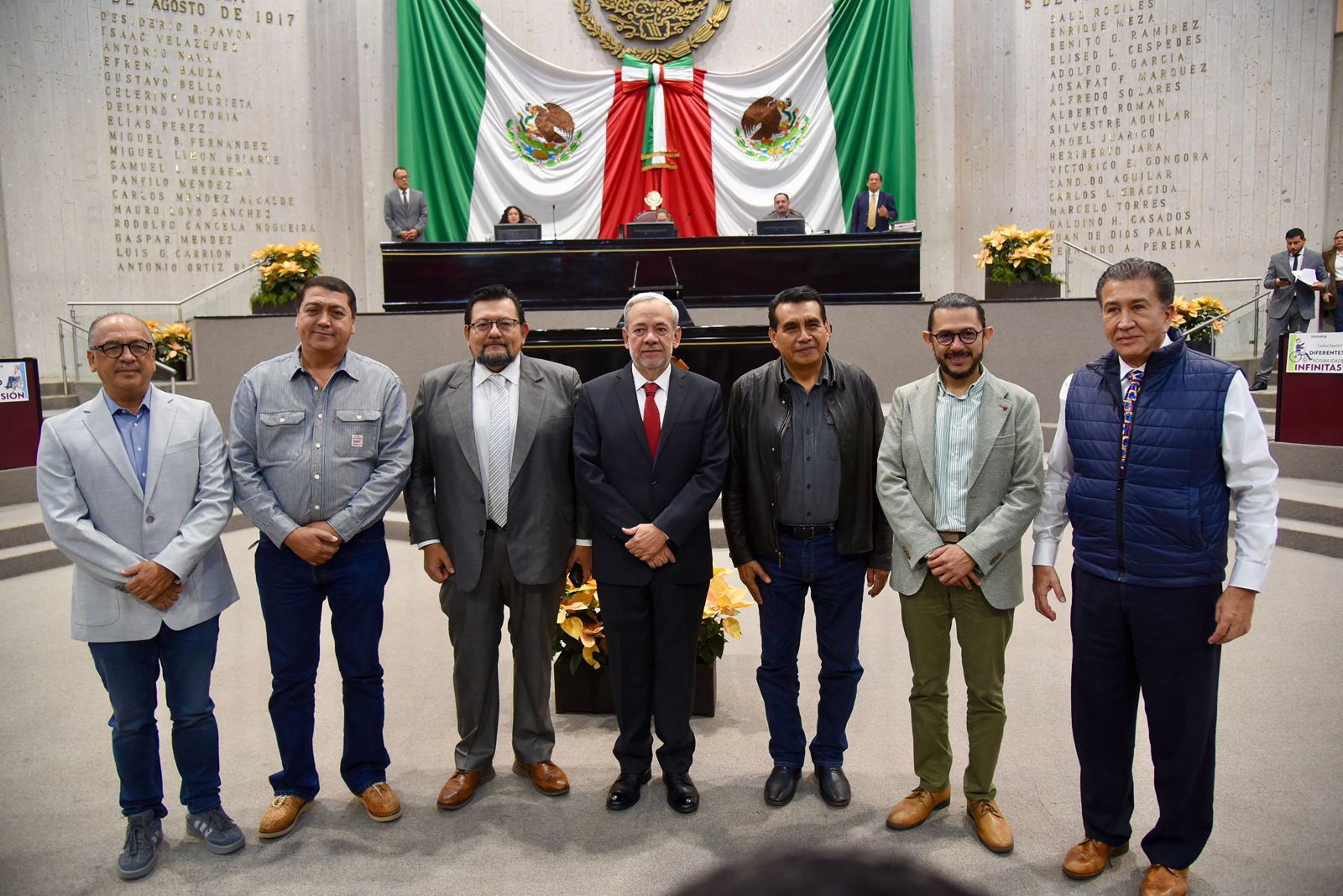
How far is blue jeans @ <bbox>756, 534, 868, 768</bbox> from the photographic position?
110 inches

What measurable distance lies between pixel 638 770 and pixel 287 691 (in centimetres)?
106

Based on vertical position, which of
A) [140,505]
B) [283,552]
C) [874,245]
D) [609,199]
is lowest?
[283,552]

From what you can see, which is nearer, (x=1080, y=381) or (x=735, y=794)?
(x=1080, y=381)

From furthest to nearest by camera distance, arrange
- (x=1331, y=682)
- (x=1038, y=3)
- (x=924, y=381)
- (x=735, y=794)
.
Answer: (x=1038, y=3)
(x=1331, y=682)
(x=735, y=794)
(x=924, y=381)

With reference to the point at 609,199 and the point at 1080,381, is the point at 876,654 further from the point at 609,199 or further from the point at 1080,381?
the point at 609,199

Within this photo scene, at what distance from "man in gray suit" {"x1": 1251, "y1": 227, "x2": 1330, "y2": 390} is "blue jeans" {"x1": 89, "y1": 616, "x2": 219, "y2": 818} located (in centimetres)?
820

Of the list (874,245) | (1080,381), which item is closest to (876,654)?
(1080,381)

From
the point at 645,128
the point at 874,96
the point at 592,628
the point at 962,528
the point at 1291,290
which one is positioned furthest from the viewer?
the point at 645,128

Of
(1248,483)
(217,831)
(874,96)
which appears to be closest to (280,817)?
(217,831)

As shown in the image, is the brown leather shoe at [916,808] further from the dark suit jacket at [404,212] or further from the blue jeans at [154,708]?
the dark suit jacket at [404,212]

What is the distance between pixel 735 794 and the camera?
9.43ft

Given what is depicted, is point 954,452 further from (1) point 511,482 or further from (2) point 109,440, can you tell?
(2) point 109,440

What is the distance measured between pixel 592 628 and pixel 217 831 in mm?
1355

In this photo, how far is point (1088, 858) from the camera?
2393 mm
